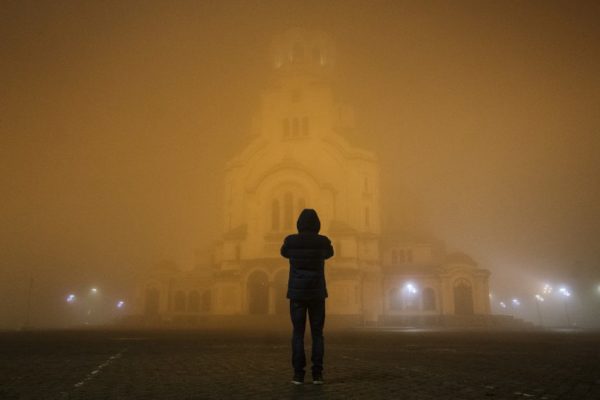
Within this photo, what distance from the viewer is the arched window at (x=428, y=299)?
5338cm

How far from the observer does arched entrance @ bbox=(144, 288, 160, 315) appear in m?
58.8

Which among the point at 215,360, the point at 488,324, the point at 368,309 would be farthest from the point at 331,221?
the point at 215,360

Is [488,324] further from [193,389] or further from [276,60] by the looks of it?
[193,389]

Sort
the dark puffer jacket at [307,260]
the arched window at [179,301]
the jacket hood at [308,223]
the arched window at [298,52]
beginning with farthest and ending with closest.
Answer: the arched window at [298,52] → the arched window at [179,301] → the jacket hood at [308,223] → the dark puffer jacket at [307,260]

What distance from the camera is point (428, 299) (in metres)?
53.8

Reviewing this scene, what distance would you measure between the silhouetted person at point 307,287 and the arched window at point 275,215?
4422 cm

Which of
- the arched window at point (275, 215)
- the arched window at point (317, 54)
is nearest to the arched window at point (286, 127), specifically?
the arched window at point (275, 215)

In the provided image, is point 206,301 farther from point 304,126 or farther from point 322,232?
point 304,126

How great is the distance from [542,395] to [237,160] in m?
52.2

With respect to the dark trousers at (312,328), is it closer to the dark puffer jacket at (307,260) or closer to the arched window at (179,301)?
the dark puffer jacket at (307,260)

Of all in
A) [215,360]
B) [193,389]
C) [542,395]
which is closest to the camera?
[542,395]

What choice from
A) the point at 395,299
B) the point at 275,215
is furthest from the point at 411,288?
the point at 275,215

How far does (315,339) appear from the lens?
292 inches

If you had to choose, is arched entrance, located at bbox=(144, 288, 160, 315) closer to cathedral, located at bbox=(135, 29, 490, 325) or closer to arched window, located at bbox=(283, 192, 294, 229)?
cathedral, located at bbox=(135, 29, 490, 325)
